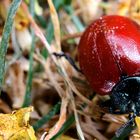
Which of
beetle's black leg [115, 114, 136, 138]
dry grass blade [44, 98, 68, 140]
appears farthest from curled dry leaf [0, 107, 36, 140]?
beetle's black leg [115, 114, 136, 138]

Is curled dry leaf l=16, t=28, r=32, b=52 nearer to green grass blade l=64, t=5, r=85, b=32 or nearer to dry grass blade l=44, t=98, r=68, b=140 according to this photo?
green grass blade l=64, t=5, r=85, b=32

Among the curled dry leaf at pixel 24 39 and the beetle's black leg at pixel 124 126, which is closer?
the beetle's black leg at pixel 124 126

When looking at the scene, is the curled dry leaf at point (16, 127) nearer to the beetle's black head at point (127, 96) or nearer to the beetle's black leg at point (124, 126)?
the beetle's black leg at point (124, 126)

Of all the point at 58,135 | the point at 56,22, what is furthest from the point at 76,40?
the point at 58,135

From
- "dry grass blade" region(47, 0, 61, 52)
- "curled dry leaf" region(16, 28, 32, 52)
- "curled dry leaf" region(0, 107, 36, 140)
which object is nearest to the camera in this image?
"curled dry leaf" region(0, 107, 36, 140)

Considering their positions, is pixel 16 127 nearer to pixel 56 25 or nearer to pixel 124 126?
pixel 124 126

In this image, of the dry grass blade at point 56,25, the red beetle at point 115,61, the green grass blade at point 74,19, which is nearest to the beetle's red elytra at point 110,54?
the red beetle at point 115,61

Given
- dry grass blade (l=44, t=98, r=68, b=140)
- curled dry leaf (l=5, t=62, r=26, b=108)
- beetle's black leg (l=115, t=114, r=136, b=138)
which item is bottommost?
beetle's black leg (l=115, t=114, r=136, b=138)

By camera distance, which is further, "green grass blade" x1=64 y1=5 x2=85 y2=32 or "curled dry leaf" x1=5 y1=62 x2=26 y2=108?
"green grass blade" x1=64 y1=5 x2=85 y2=32
